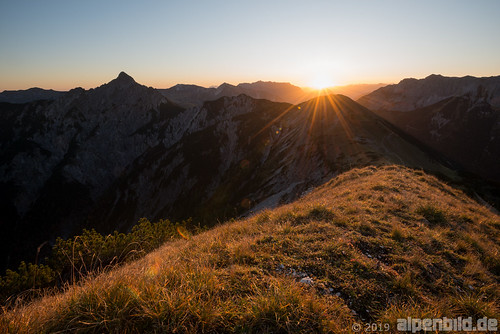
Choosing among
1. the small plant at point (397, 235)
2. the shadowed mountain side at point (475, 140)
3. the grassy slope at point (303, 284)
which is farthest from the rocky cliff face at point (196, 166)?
the shadowed mountain side at point (475, 140)

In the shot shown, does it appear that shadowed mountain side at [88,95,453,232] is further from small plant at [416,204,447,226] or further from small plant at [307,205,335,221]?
small plant at [307,205,335,221]

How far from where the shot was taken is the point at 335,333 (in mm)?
3643

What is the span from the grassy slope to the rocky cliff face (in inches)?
1373

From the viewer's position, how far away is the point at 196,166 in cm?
13225

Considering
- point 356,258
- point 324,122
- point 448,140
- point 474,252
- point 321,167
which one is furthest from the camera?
point 448,140

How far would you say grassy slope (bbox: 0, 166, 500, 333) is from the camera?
11.3ft

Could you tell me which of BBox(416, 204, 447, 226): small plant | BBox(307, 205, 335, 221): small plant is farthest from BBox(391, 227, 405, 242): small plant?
BBox(416, 204, 447, 226): small plant

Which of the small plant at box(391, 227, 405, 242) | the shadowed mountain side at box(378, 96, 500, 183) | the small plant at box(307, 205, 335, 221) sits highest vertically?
the small plant at box(307, 205, 335, 221)

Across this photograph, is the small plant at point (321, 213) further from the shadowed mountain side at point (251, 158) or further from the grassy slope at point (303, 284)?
the shadowed mountain side at point (251, 158)

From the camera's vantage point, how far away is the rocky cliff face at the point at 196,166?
58.8 meters

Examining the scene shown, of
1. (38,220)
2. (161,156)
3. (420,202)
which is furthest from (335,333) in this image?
(38,220)

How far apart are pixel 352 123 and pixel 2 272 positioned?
178m

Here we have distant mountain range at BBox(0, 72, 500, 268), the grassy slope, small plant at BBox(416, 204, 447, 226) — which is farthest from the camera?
distant mountain range at BBox(0, 72, 500, 268)

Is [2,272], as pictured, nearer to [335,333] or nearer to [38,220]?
[38,220]
